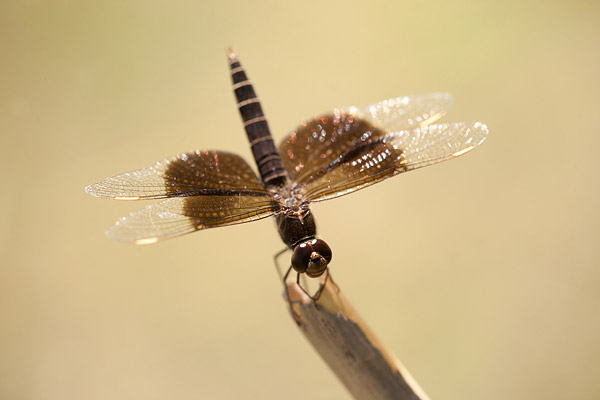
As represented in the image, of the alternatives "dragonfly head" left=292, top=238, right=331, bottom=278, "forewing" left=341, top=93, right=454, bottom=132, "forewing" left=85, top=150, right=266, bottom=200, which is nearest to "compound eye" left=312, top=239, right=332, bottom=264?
"dragonfly head" left=292, top=238, right=331, bottom=278

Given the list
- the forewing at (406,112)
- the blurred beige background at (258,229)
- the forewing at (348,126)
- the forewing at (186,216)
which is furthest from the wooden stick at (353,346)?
the blurred beige background at (258,229)

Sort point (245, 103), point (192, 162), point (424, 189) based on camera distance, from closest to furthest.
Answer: point (192, 162), point (245, 103), point (424, 189)

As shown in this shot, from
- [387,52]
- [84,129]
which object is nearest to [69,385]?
[84,129]

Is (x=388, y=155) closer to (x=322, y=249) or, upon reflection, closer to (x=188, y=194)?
(x=322, y=249)

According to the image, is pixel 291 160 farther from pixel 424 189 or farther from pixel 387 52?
pixel 387 52

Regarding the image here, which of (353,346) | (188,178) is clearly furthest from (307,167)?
(353,346)

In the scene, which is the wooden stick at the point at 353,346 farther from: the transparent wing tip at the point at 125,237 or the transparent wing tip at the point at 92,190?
the transparent wing tip at the point at 92,190

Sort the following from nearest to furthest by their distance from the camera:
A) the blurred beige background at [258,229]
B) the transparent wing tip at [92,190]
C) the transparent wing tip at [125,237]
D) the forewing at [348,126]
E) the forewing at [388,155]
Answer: the transparent wing tip at [125,237] → the transparent wing tip at [92,190] → the forewing at [388,155] → the forewing at [348,126] → the blurred beige background at [258,229]
